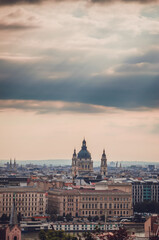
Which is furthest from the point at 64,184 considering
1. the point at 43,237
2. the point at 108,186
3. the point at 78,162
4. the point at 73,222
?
the point at 43,237

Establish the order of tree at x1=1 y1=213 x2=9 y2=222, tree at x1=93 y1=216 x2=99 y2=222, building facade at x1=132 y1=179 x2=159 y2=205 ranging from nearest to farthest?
tree at x1=1 y1=213 x2=9 y2=222 → tree at x1=93 y1=216 x2=99 y2=222 → building facade at x1=132 y1=179 x2=159 y2=205

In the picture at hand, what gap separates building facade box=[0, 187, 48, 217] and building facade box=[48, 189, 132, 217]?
1603 millimetres

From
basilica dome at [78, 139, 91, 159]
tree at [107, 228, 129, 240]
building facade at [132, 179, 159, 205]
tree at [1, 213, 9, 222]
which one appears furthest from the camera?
basilica dome at [78, 139, 91, 159]

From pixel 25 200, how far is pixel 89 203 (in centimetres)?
660

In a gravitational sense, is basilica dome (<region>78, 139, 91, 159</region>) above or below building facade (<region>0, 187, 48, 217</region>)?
above

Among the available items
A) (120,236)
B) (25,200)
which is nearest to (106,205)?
(25,200)

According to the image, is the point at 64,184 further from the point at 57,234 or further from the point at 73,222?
the point at 57,234

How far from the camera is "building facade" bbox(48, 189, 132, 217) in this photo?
9438cm

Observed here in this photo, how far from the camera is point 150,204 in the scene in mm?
98375

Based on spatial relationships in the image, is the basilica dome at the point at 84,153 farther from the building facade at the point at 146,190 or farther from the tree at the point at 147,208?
the tree at the point at 147,208

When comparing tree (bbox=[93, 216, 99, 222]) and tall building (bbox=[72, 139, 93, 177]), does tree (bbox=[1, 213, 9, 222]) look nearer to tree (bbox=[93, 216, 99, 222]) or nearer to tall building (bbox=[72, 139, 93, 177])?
tree (bbox=[93, 216, 99, 222])

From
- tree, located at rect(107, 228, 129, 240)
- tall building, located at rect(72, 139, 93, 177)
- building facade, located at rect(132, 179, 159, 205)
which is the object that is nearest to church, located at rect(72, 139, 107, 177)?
tall building, located at rect(72, 139, 93, 177)

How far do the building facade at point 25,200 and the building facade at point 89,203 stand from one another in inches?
63.1

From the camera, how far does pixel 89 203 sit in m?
95.2
